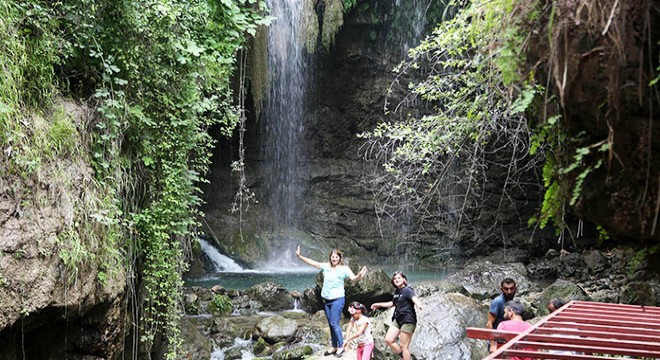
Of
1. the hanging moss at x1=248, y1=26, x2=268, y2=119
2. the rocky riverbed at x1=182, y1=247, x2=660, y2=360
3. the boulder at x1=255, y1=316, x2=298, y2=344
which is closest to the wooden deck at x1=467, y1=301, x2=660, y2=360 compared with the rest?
the rocky riverbed at x1=182, y1=247, x2=660, y2=360

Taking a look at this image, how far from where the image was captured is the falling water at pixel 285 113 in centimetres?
1795

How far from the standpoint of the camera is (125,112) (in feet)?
17.6

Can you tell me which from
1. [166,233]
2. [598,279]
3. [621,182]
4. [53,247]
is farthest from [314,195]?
[621,182]

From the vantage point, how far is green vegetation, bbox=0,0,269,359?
4.52 m

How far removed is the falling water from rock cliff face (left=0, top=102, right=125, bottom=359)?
44.1 feet

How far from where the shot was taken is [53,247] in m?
4.23

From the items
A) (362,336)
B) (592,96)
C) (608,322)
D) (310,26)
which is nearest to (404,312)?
(362,336)

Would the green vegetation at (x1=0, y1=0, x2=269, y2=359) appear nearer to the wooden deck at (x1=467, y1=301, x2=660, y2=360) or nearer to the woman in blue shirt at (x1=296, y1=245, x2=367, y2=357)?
the woman in blue shirt at (x1=296, y1=245, x2=367, y2=357)

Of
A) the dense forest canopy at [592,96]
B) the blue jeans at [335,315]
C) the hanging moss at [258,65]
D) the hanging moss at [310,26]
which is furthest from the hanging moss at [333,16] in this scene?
the dense forest canopy at [592,96]

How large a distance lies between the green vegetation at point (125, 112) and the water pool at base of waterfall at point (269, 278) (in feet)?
27.6

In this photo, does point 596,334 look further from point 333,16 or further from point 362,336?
point 333,16

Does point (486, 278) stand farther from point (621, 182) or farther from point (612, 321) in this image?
point (621, 182)

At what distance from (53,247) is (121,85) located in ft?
6.46

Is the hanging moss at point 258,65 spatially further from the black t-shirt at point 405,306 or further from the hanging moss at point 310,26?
the black t-shirt at point 405,306
